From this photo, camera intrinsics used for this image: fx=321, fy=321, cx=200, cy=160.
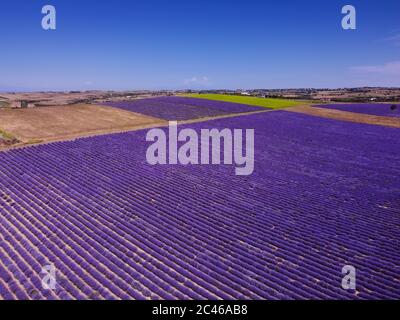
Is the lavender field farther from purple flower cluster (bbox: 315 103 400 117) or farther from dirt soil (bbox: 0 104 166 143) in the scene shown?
purple flower cluster (bbox: 315 103 400 117)

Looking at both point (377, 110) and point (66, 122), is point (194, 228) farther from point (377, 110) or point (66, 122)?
point (377, 110)

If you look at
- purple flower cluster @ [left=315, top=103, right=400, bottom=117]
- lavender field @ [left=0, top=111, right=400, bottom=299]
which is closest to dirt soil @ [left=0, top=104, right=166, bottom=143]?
lavender field @ [left=0, top=111, right=400, bottom=299]

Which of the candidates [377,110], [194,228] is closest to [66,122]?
[194,228]

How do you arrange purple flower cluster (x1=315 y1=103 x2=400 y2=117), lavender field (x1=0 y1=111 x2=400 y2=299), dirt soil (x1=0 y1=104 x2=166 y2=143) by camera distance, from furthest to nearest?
purple flower cluster (x1=315 y1=103 x2=400 y2=117) < dirt soil (x1=0 y1=104 x2=166 y2=143) < lavender field (x1=0 y1=111 x2=400 y2=299)

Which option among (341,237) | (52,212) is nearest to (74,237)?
(52,212)

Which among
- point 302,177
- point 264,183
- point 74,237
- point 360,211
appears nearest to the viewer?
point 74,237
